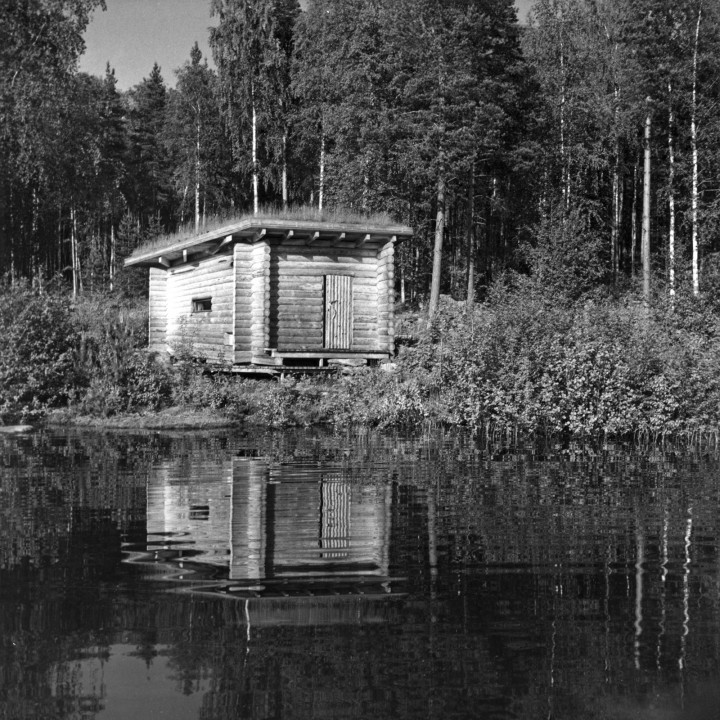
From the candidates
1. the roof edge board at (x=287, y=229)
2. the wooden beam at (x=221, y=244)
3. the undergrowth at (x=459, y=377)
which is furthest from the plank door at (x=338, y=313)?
the wooden beam at (x=221, y=244)

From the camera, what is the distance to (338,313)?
22.4 meters

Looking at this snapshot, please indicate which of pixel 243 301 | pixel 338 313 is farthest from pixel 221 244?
pixel 338 313

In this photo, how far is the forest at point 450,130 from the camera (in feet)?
98.4

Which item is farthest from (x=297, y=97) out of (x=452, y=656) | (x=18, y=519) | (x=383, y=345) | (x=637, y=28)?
(x=452, y=656)

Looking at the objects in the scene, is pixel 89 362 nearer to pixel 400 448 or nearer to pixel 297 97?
pixel 400 448

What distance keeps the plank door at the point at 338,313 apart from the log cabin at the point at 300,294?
25 millimetres

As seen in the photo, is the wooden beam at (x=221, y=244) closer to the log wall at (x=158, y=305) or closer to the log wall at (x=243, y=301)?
the log wall at (x=243, y=301)

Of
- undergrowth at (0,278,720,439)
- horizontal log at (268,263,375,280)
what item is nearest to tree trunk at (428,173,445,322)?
horizontal log at (268,263,375,280)

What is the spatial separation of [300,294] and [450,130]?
1216cm

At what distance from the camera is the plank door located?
73.3 ft

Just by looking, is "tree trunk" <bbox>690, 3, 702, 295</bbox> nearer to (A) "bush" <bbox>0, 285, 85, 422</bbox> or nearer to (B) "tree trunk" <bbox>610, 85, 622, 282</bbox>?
(B) "tree trunk" <bbox>610, 85, 622, 282</bbox>

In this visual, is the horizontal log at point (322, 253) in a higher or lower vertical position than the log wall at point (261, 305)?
higher

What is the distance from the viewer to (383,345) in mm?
22672

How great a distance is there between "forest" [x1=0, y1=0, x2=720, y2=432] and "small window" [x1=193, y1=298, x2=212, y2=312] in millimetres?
2046
